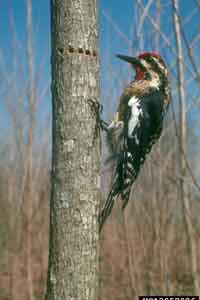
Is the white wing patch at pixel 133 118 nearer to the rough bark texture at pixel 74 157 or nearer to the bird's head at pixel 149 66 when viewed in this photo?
the bird's head at pixel 149 66

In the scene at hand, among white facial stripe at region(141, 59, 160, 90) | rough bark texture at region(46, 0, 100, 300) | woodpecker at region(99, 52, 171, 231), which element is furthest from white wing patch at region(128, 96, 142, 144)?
rough bark texture at region(46, 0, 100, 300)

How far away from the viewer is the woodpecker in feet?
8.95

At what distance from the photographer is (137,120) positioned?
2.81 meters

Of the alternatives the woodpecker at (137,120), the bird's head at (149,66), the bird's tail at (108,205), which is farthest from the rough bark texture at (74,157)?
the bird's head at (149,66)

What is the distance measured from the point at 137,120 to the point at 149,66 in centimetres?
39

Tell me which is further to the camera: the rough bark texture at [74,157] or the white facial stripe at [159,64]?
the white facial stripe at [159,64]

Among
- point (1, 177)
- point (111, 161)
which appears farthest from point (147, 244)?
point (111, 161)

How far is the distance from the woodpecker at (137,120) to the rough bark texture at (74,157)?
2.39ft

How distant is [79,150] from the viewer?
1.91 m

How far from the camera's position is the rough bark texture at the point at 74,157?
1.86m

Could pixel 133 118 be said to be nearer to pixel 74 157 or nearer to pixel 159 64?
pixel 159 64

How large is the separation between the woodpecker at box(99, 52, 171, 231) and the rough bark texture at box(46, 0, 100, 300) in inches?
28.6

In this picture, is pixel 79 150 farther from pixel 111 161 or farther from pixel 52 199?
pixel 111 161

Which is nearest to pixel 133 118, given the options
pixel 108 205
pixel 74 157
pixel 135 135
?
pixel 135 135
